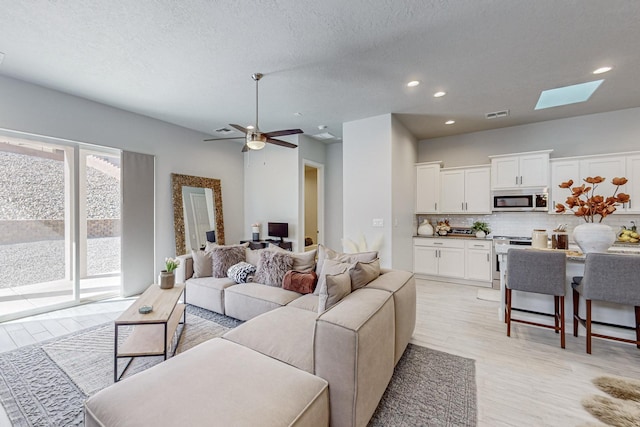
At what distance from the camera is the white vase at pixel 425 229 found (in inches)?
216

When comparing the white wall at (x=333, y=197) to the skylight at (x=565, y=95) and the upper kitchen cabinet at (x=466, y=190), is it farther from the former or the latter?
the skylight at (x=565, y=95)

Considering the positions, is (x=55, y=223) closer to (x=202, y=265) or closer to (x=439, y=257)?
(x=202, y=265)

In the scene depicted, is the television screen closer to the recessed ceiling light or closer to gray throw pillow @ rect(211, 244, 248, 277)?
gray throw pillow @ rect(211, 244, 248, 277)

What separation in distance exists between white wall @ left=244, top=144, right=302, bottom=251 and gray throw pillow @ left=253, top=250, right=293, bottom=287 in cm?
234

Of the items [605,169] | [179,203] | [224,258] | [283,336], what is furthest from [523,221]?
[179,203]

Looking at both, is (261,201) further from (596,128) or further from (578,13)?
(596,128)

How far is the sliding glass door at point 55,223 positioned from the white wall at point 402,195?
463cm

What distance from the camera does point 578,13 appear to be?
7.16ft

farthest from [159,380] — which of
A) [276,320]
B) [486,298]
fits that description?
[486,298]

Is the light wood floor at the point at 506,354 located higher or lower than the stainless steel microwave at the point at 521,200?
lower

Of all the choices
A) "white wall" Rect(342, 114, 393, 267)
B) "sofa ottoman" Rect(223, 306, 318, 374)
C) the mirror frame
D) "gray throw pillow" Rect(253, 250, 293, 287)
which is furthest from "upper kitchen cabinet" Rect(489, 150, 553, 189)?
the mirror frame

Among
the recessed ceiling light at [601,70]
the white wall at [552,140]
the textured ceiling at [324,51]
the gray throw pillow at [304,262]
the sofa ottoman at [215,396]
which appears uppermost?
the textured ceiling at [324,51]

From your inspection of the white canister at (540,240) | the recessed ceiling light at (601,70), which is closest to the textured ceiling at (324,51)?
the recessed ceiling light at (601,70)

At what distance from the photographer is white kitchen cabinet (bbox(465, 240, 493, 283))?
4746 millimetres
